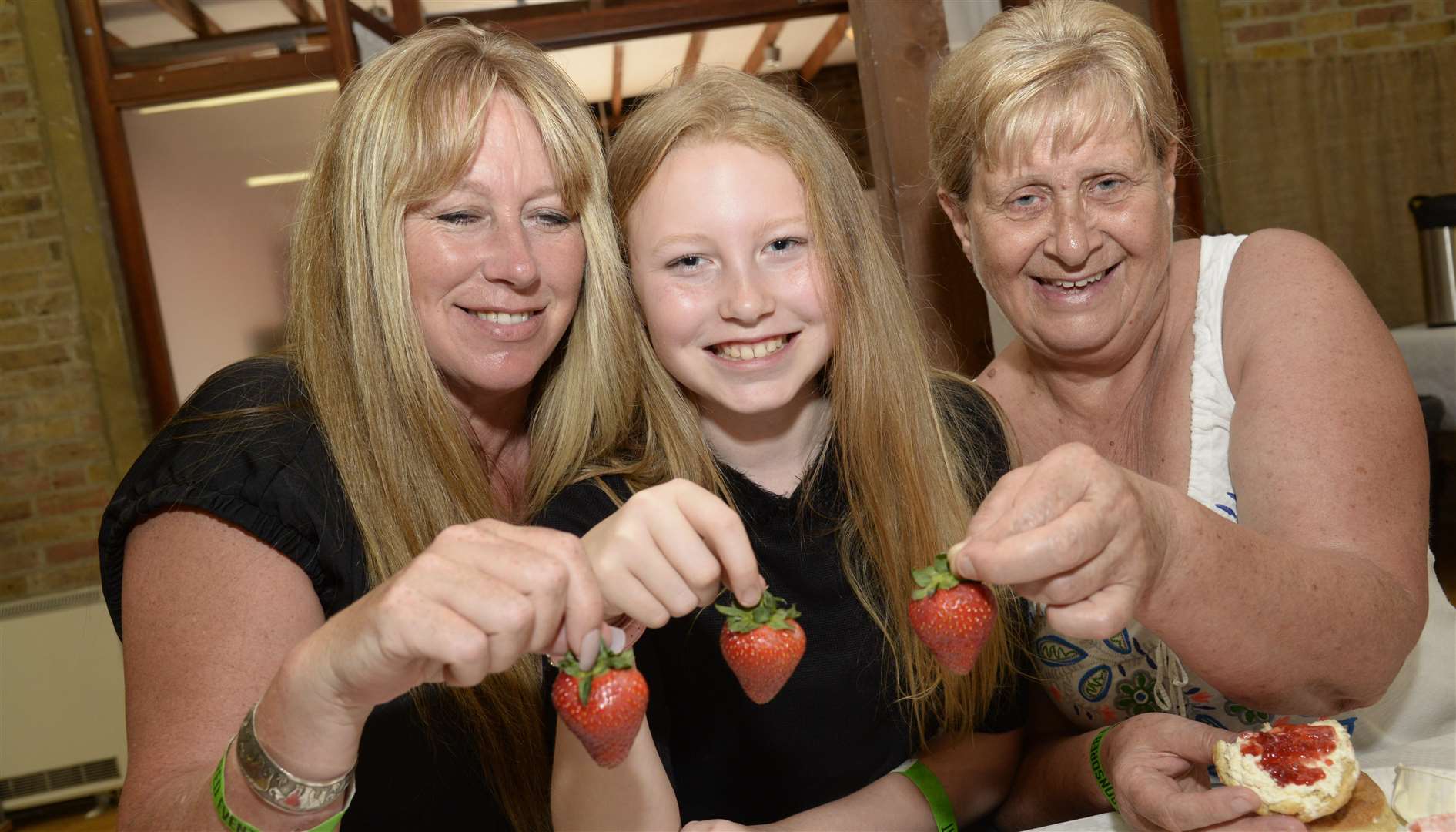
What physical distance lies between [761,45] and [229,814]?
7.97 meters

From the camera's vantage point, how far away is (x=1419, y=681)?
1.85 metres

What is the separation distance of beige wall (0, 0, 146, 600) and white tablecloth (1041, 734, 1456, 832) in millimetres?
4908

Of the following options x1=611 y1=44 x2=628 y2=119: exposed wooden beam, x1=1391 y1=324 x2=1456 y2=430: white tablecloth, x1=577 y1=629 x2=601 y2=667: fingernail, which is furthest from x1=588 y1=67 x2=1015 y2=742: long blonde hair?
x1=611 y1=44 x2=628 y2=119: exposed wooden beam

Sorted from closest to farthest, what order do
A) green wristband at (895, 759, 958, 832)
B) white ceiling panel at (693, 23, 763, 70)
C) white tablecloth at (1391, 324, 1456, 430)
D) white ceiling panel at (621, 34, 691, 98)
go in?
green wristband at (895, 759, 958, 832) < white tablecloth at (1391, 324, 1456, 430) < white ceiling panel at (621, 34, 691, 98) < white ceiling panel at (693, 23, 763, 70)

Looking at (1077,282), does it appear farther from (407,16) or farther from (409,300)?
(407,16)

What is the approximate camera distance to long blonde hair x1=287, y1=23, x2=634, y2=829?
5.66 ft

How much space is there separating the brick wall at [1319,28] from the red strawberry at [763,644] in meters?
6.06

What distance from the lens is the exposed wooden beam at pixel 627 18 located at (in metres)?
5.49

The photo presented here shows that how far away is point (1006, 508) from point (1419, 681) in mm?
1093

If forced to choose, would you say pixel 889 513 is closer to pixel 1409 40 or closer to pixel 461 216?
pixel 461 216

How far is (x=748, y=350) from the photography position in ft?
5.67

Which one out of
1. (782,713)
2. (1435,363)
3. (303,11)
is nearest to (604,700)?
(782,713)

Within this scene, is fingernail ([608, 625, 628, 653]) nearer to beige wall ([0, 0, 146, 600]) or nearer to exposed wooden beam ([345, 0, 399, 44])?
exposed wooden beam ([345, 0, 399, 44])

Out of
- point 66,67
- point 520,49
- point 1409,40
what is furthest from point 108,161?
point 1409,40
